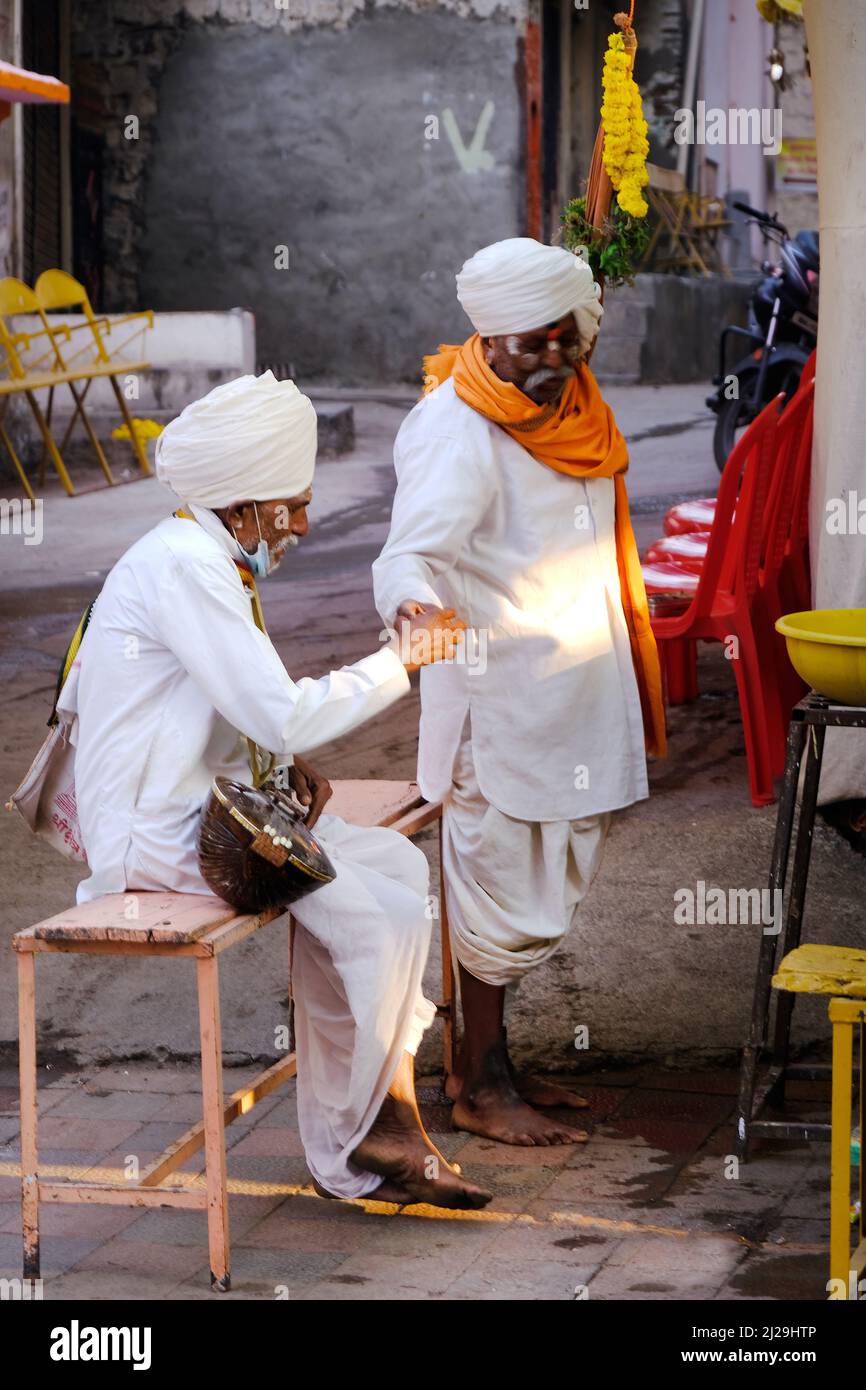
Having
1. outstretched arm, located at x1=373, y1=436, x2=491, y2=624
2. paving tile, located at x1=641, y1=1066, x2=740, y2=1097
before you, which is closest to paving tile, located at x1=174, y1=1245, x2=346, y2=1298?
paving tile, located at x1=641, y1=1066, x2=740, y2=1097

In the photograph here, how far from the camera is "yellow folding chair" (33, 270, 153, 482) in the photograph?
1153 cm

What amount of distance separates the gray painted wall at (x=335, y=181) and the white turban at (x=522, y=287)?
12003mm

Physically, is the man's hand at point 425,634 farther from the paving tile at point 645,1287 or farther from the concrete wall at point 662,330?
the concrete wall at point 662,330

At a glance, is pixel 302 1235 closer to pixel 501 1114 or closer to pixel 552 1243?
pixel 552 1243

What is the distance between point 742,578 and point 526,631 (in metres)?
1.92

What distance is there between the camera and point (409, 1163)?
3.64 meters

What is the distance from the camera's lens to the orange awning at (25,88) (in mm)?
9156

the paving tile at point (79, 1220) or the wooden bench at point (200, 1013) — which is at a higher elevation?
the wooden bench at point (200, 1013)

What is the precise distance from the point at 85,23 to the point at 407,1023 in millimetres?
→ 13714

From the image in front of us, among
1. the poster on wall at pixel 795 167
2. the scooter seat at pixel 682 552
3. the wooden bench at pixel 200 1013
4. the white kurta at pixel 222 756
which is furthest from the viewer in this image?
the poster on wall at pixel 795 167

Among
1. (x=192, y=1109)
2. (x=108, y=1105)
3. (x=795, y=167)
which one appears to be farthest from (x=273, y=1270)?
(x=795, y=167)

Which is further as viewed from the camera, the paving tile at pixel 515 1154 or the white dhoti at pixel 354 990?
the paving tile at pixel 515 1154

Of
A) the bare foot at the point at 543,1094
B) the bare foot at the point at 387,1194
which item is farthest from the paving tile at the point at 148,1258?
the bare foot at the point at 543,1094

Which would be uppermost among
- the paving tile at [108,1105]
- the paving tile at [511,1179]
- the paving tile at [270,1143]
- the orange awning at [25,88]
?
the orange awning at [25,88]
